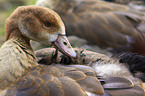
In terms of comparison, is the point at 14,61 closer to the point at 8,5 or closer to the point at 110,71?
the point at 110,71

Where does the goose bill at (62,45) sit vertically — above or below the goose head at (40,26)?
below

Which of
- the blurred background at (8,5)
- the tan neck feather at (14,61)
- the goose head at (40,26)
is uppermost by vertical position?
the goose head at (40,26)

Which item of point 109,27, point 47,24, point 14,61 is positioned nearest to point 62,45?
point 47,24

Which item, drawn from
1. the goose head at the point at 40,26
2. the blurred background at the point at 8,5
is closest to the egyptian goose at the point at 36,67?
the goose head at the point at 40,26

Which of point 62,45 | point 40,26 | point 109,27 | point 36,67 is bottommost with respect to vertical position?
point 109,27

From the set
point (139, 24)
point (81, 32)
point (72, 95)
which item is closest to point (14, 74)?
point (72, 95)

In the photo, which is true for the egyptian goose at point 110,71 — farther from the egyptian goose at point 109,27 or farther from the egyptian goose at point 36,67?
the egyptian goose at point 109,27
